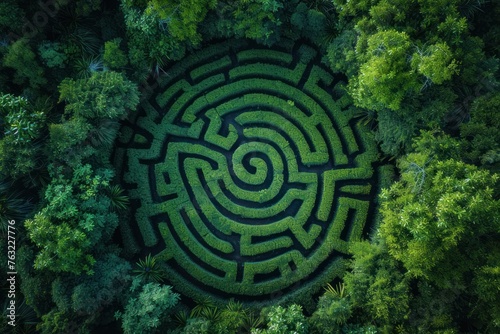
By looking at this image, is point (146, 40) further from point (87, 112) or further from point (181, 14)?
point (87, 112)

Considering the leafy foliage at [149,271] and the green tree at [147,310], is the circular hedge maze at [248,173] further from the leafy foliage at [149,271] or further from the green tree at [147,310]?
the green tree at [147,310]

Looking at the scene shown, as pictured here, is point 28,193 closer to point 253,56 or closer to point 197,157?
point 197,157

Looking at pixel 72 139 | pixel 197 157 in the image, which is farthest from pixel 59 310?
pixel 197 157

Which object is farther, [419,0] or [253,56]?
[253,56]

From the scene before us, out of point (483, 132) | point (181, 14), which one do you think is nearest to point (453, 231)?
point (483, 132)

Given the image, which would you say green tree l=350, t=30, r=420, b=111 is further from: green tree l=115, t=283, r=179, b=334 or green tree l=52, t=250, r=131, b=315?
green tree l=52, t=250, r=131, b=315

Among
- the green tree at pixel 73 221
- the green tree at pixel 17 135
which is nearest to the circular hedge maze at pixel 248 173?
the green tree at pixel 73 221

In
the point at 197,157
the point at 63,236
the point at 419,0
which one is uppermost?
the point at 419,0
